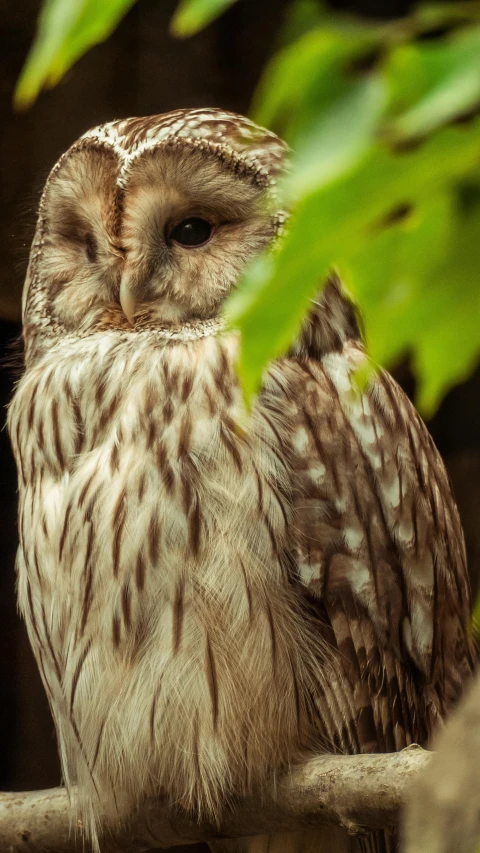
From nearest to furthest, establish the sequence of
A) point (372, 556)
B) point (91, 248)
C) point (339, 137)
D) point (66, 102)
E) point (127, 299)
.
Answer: point (339, 137), point (372, 556), point (127, 299), point (91, 248), point (66, 102)

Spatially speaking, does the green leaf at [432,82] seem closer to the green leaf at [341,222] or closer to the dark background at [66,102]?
the green leaf at [341,222]

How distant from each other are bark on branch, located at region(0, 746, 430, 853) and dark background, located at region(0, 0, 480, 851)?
750 mm

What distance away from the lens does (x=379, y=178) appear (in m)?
0.44

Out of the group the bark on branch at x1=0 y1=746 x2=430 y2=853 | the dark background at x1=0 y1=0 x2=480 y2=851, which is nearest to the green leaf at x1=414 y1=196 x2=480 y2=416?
the bark on branch at x1=0 y1=746 x2=430 y2=853

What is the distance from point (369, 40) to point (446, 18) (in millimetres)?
39

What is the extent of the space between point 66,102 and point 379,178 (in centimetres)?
266

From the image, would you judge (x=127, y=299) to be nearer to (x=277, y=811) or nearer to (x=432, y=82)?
(x=277, y=811)

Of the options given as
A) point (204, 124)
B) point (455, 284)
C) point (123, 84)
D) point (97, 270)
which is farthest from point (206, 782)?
point (123, 84)

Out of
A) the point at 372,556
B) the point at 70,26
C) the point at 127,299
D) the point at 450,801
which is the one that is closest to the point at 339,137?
the point at 70,26

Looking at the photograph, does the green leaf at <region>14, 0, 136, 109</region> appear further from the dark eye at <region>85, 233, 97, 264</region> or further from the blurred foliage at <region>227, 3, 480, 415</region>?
the dark eye at <region>85, 233, 97, 264</region>

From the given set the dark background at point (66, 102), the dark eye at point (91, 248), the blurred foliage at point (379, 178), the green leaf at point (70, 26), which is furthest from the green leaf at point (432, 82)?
the dark background at point (66, 102)

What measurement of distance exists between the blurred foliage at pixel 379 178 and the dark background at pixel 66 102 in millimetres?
2321

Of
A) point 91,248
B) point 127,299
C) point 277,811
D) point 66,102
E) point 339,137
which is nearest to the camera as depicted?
point 339,137

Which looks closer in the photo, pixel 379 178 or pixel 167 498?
pixel 379 178
